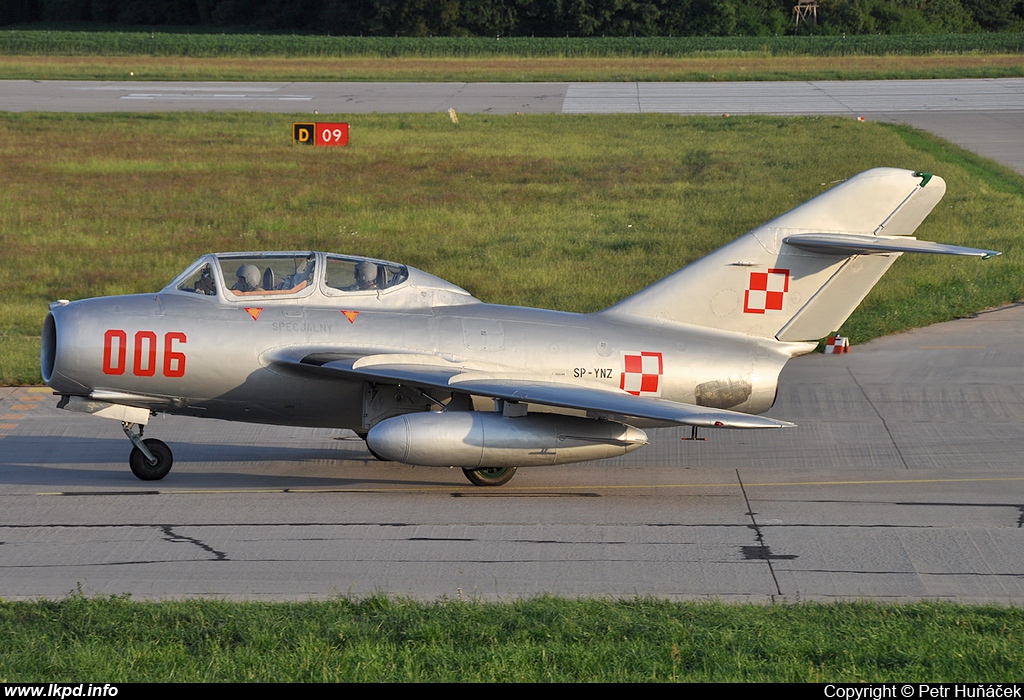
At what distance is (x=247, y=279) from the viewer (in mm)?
12234

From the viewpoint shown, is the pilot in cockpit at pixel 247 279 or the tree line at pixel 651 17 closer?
the pilot in cockpit at pixel 247 279

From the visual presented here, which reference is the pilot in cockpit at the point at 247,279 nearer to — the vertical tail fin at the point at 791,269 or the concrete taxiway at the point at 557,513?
the concrete taxiway at the point at 557,513

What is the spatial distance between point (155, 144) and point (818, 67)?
4227 centimetres

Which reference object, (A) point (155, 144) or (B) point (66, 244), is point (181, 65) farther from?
(B) point (66, 244)

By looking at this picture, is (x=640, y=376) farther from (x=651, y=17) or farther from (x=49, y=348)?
(x=651, y=17)

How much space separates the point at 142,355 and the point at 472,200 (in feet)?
62.8

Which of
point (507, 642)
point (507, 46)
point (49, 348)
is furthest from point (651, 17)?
point (507, 642)

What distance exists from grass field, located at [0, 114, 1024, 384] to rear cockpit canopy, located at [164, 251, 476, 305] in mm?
5733

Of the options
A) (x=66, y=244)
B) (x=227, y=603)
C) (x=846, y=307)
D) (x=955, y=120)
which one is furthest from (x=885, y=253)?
(x=955, y=120)

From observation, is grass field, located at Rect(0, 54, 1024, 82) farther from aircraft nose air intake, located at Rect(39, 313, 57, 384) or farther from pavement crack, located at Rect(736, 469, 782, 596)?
pavement crack, located at Rect(736, 469, 782, 596)

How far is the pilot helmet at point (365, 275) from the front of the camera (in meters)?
12.5

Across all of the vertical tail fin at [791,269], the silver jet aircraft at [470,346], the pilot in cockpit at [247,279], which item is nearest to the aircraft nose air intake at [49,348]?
the silver jet aircraft at [470,346]

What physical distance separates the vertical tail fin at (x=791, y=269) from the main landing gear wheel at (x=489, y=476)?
2.32 meters

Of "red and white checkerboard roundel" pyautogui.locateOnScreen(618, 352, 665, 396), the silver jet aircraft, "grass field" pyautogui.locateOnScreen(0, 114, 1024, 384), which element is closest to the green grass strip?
"grass field" pyautogui.locateOnScreen(0, 114, 1024, 384)
